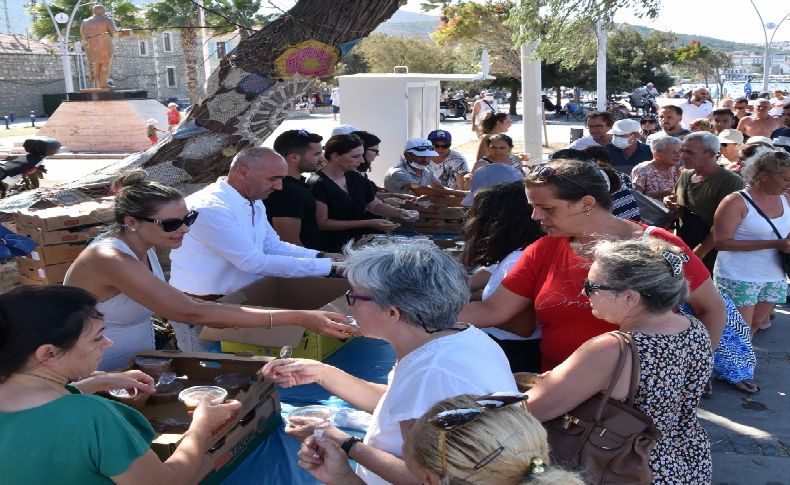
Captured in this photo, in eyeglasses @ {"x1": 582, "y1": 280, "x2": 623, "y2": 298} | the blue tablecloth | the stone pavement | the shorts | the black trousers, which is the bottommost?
the stone pavement

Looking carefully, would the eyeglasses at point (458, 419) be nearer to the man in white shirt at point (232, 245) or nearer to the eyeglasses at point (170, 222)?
the eyeglasses at point (170, 222)

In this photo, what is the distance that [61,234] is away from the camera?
5281 millimetres

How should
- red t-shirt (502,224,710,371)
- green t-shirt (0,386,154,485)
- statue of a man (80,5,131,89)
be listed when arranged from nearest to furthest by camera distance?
green t-shirt (0,386,154,485) → red t-shirt (502,224,710,371) → statue of a man (80,5,131,89)

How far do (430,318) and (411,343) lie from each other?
3.5 inches

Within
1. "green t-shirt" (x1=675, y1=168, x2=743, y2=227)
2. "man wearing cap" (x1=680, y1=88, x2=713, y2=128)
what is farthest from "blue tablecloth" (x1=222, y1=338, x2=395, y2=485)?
"man wearing cap" (x1=680, y1=88, x2=713, y2=128)

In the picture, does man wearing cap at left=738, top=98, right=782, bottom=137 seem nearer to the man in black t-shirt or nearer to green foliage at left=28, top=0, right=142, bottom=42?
the man in black t-shirt

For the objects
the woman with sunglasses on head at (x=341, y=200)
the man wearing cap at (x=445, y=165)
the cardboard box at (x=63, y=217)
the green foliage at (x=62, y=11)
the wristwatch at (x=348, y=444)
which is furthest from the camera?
the green foliage at (x=62, y=11)

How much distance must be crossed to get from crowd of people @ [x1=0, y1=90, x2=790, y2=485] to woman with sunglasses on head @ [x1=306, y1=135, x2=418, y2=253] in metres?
0.05

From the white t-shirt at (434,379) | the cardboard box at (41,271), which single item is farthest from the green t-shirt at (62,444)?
the cardboard box at (41,271)

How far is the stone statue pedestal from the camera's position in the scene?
2300 cm

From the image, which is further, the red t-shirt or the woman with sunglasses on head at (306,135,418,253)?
the woman with sunglasses on head at (306,135,418,253)

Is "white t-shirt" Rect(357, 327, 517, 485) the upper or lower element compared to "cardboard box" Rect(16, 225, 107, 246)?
upper

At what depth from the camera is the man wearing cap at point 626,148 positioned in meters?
7.59

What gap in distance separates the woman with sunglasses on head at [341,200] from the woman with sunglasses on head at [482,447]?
11.5 ft
